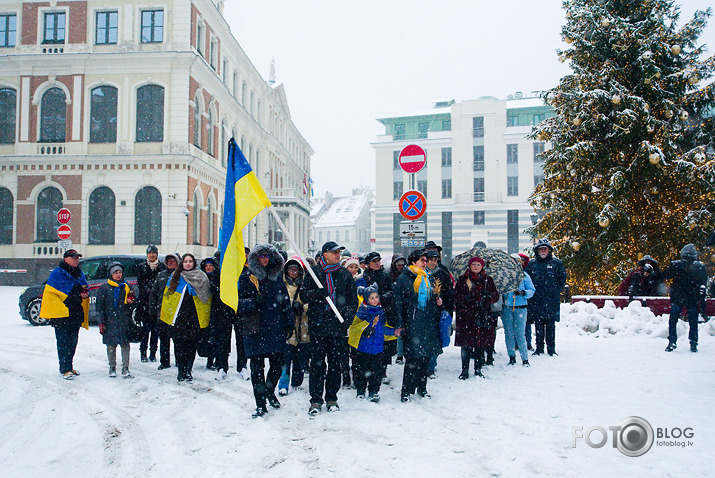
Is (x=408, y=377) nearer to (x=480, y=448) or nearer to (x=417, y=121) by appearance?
(x=480, y=448)

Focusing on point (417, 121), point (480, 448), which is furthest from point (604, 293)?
point (417, 121)

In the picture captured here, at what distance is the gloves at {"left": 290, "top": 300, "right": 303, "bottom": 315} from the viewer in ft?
20.2

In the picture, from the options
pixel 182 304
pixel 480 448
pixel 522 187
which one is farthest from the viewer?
pixel 522 187

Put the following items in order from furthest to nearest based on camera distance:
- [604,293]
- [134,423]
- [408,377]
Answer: [604,293] → [408,377] → [134,423]

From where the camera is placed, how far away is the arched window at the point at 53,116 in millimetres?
27875

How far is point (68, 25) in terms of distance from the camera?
91.6 ft

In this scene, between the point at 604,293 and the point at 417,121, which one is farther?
the point at 417,121

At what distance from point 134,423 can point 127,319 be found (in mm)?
2493

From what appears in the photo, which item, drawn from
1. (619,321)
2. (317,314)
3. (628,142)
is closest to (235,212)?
(317,314)

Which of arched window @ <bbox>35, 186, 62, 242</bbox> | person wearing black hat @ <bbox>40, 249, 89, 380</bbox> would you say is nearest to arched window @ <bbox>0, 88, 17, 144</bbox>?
arched window @ <bbox>35, 186, 62, 242</bbox>

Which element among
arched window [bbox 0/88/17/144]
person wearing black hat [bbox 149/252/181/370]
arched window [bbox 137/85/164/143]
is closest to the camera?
person wearing black hat [bbox 149/252/181/370]

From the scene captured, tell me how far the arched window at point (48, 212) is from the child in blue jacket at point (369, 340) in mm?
26522

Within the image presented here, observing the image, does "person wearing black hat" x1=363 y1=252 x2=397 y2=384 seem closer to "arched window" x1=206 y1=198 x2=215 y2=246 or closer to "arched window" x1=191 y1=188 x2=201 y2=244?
"arched window" x1=191 y1=188 x2=201 y2=244

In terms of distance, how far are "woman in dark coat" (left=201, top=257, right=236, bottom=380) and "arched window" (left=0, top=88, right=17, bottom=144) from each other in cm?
2692
